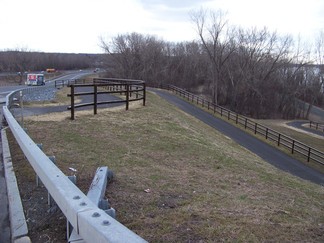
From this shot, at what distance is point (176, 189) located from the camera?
18.9 feet

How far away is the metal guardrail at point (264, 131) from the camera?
2279cm

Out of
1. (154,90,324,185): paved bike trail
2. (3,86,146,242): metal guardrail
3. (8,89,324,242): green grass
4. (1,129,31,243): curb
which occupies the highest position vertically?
(3,86,146,242): metal guardrail

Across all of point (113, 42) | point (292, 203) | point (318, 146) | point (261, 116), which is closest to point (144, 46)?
point (113, 42)

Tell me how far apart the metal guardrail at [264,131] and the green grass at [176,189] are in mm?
14543

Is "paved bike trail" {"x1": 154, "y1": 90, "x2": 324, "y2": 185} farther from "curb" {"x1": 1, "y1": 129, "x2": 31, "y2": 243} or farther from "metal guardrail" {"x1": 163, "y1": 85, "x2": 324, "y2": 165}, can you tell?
"curb" {"x1": 1, "y1": 129, "x2": 31, "y2": 243}

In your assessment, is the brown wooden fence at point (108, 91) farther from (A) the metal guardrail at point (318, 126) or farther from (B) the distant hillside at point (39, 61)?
(B) the distant hillside at point (39, 61)

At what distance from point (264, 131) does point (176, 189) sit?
80.2ft

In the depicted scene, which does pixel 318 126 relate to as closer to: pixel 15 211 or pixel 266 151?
pixel 266 151

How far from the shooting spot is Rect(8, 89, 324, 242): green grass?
13.6 ft

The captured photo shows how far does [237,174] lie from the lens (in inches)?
319

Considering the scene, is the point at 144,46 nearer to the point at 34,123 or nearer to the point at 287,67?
the point at 287,67

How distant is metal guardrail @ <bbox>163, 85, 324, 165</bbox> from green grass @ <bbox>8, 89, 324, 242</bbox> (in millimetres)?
14543

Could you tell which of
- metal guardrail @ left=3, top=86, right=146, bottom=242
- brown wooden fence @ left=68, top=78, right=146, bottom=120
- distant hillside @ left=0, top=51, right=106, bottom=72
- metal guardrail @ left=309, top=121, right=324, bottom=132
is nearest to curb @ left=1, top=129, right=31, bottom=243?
metal guardrail @ left=3, top=86, right=146, bottom=242

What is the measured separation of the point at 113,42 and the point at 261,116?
124 ft
